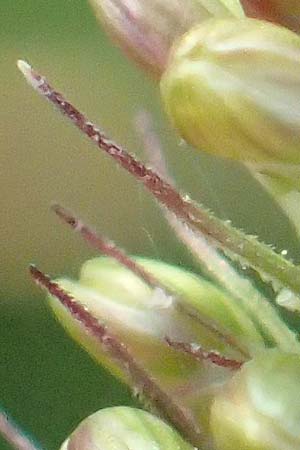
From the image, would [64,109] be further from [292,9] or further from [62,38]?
[62,38]

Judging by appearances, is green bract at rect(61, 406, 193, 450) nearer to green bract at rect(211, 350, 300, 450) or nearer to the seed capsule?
green bract at rect(211, 350, 300, 450)

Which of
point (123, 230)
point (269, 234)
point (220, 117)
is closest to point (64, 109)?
point (220, 117)

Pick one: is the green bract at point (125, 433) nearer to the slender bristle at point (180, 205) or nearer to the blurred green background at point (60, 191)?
the slender bristle at point (180, 205)

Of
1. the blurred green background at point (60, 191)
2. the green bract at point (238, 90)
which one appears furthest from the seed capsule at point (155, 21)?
the blurred green background at point (60, 191)

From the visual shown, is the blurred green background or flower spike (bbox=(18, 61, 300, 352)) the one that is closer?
flower spike (bbox=(18, 61, 300, 352))

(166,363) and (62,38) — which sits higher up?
(62,38)

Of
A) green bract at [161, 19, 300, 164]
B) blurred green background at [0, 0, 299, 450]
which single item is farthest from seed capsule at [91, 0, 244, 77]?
blurred green background at [0, 0, 299, 450]

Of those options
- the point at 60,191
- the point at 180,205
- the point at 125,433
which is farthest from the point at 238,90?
the point at 60,191
